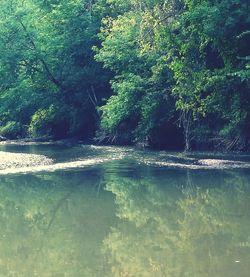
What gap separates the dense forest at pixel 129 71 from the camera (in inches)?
872

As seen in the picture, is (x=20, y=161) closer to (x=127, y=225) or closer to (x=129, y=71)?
(x=129, y=71)

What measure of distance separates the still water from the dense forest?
355 centimetres

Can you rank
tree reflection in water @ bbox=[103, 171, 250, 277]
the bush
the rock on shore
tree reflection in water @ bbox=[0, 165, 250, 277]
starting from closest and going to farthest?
tree reflection in water @ bbox=[103, 171, 250, 277]
tree reflection in water @ bbox=[0, 165, 250, 277]
the rock on shore
the bush

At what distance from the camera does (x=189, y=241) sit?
31.4ft

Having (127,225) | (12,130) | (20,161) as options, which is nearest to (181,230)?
(127,225)

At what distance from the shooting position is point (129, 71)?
29703 millimetres

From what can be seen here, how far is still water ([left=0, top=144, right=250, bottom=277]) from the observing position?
8.30 meters

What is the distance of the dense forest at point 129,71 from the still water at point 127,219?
355 centimetres

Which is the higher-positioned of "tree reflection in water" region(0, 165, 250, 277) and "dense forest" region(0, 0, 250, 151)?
"dense forest" region(0, 0, 250, 151)

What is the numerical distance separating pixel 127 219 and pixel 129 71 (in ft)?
61.1

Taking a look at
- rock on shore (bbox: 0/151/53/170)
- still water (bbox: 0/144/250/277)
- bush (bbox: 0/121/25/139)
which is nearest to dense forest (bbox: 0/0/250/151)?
bush (bbox: 0/121/25/139)

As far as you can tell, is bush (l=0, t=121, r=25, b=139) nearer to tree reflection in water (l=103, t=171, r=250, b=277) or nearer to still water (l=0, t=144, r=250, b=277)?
still water (l=0, t=144, r=250, b=277)

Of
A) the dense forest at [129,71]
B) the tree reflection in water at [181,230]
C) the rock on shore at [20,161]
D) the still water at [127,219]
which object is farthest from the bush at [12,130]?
the tree reflection in water at [181,230]

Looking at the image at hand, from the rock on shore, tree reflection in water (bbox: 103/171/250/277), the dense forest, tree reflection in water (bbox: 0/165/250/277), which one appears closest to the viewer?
tree reflection in water (bbox: 103/171/250/277)
